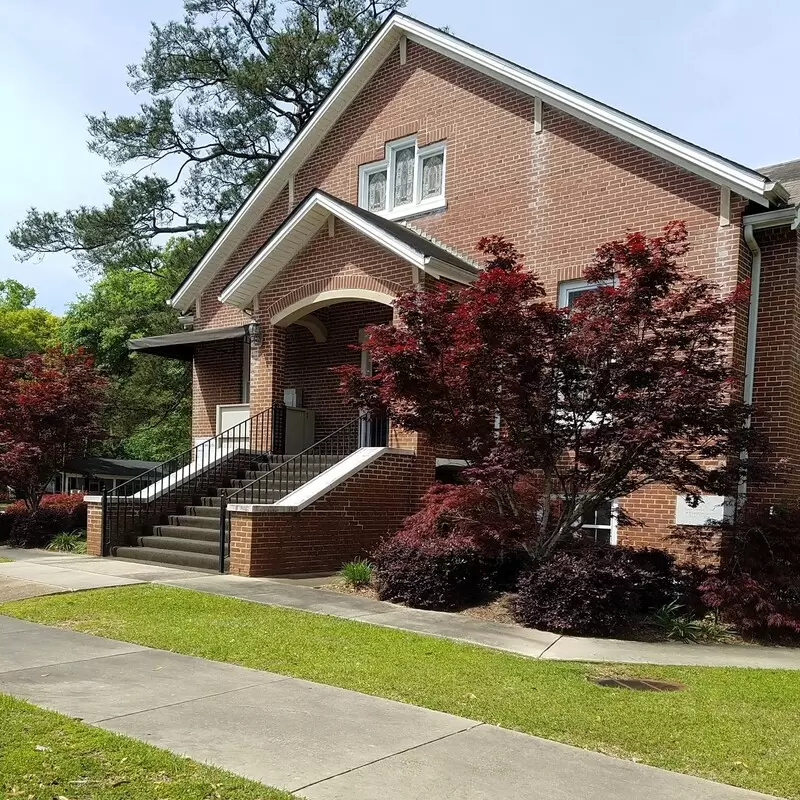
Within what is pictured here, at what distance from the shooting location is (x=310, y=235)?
48.5 ft

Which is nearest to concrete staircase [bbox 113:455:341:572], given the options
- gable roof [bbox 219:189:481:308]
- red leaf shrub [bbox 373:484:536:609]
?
red leaf shrub [bbox 373:484:536:609]

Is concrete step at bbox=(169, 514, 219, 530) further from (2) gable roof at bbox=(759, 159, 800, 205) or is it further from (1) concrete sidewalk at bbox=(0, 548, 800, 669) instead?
(2) gable roof at bbox=(759, 159, 800, 205)

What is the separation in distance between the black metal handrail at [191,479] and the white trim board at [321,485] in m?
2.58

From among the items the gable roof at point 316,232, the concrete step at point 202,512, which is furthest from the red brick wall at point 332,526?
the gable roof at point 316,232

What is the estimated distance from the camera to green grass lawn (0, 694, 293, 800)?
12.9ft

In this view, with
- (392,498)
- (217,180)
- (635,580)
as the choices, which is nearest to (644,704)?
(635,580)

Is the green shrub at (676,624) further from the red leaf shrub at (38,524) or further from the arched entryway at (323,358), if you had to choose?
the red leaf shrub at (38,524)

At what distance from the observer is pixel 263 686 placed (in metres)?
6.06

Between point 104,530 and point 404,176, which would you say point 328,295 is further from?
point 104,530

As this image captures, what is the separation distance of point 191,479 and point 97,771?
1035 cm

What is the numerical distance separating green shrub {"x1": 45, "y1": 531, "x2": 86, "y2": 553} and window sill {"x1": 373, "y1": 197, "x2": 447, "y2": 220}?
27.7 feet

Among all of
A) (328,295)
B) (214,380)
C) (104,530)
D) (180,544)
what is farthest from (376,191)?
(104,530)

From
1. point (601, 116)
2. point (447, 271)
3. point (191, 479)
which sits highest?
point (601, 116)

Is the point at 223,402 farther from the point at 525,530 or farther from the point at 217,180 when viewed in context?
the point at 217,180
